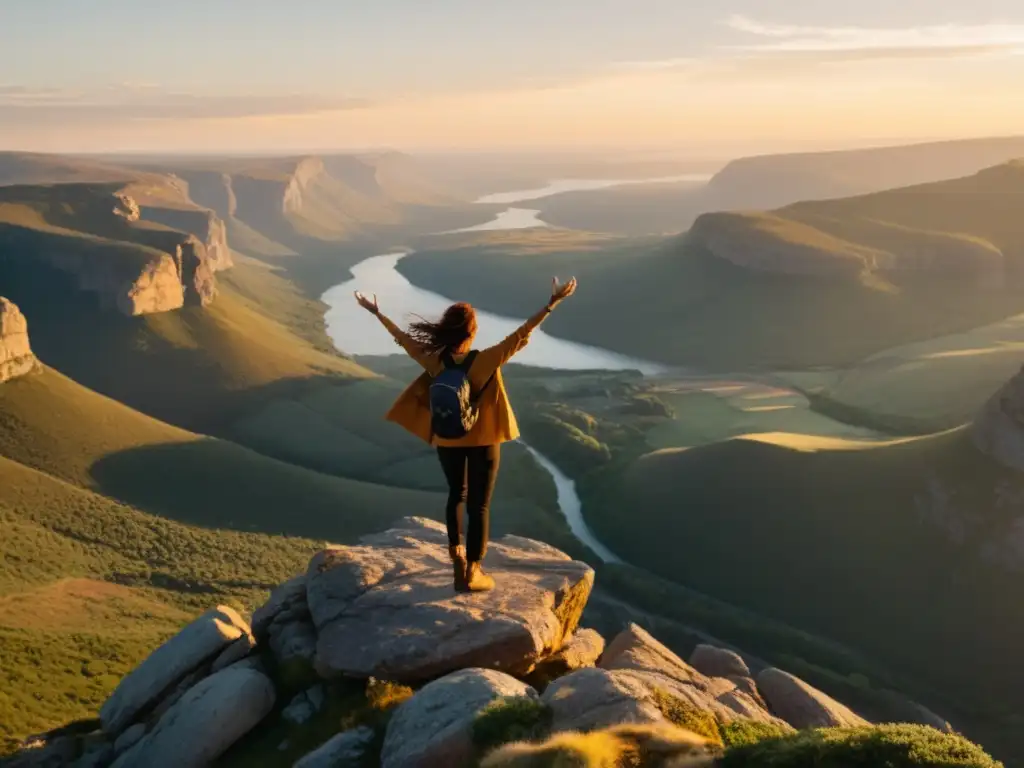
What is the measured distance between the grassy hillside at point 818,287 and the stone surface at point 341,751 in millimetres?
123662

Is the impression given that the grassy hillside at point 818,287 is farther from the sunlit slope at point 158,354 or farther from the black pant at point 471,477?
the black pant at point 471,477

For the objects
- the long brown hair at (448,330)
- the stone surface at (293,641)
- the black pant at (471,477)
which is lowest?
the stone surface at (293,641)

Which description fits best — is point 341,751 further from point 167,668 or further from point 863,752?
point 863,752

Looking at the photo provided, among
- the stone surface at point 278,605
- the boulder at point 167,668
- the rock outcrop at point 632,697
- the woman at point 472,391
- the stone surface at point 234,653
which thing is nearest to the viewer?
the rock outcrop at point 632,697

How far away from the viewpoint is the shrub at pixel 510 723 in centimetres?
941

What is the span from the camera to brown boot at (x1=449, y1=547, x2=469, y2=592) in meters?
13.0

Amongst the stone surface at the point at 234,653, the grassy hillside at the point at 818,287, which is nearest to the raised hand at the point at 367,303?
the stone surface at the point at 234,653

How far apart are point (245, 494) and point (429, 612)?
177 ft

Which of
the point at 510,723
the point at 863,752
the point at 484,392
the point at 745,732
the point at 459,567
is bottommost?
the point at 745,732

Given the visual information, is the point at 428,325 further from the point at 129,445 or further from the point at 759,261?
the point at 759,261

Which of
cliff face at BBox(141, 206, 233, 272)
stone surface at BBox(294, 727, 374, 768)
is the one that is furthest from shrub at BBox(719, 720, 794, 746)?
cliff face at BBox(141, 206, 233, 272)

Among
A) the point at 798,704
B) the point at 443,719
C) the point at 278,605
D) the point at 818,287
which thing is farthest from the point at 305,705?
the point at 818,287

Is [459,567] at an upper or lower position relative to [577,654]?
upper

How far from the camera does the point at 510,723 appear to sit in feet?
31.7
